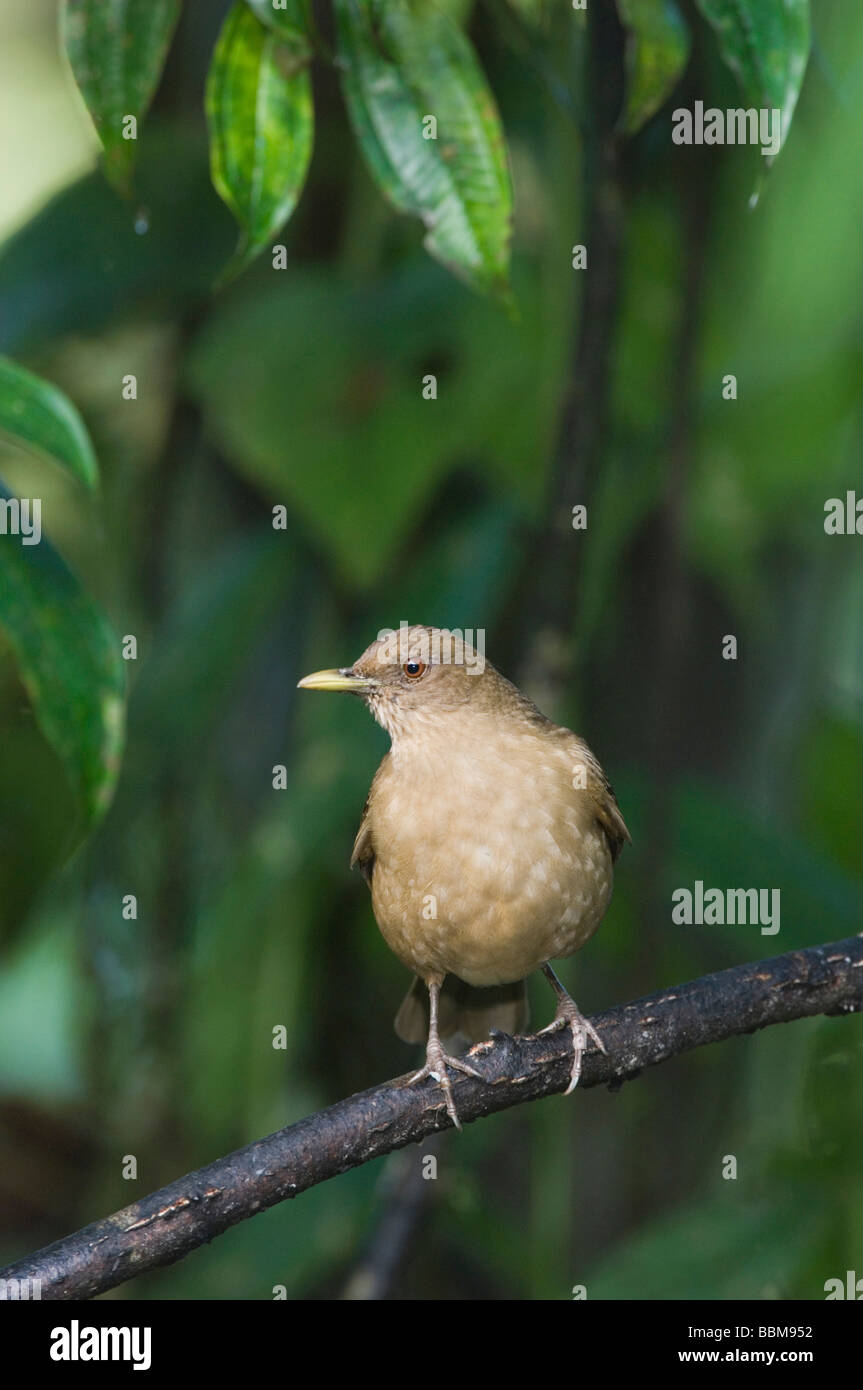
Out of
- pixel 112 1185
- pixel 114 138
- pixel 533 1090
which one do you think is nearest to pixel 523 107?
pixel 114 138

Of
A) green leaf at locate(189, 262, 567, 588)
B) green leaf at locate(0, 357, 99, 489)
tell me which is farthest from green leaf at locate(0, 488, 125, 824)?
green leaf at locate(189, 262, 567, 588)

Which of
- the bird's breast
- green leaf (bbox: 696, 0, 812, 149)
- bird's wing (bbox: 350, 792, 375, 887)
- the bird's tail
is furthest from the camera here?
the bird's tail

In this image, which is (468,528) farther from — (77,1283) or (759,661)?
(77,1283)

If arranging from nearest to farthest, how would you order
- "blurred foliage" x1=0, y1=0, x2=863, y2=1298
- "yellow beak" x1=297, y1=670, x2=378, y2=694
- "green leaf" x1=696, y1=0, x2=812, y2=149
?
1. "green leaf" x1=696, y1=0, x2=812, y2=149
2. "yellow beak" x1=297, y1=670, x2=378, y2=694
3. "blurred foliage" x1=0, y1=0, x2=863, y2=1298

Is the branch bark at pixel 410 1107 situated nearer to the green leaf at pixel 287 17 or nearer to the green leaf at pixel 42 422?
the green leaf at pixel 42 422

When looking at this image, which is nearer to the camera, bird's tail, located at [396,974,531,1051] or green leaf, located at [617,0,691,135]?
green leaf, located at [617,0,691,135]
